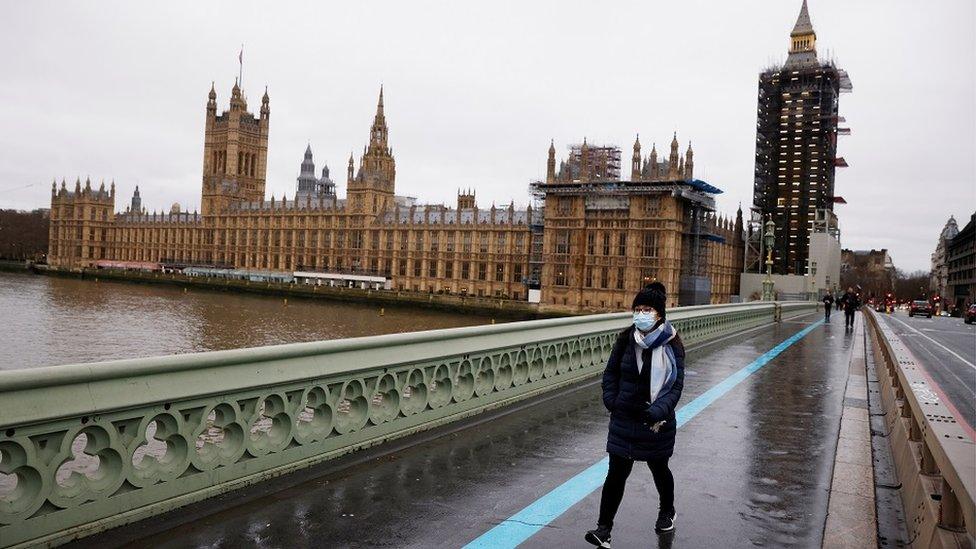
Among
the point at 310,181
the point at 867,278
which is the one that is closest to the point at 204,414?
the point at 310,181

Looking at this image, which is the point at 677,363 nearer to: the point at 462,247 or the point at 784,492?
the point at 784,492

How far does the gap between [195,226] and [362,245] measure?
4476 cm

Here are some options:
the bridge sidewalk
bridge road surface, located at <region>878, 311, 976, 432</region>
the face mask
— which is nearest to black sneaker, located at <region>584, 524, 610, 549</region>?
the face mask

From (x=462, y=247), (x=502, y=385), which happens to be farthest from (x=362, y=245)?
(x=502, y=385)

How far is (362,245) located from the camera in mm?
104812

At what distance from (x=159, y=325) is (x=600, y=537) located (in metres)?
49.2

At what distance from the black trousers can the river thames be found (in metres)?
18.3

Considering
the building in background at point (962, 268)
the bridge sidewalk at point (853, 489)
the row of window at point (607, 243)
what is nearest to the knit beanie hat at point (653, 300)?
the bridge sidewalk at point (853, 489)

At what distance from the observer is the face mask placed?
507 centimetres

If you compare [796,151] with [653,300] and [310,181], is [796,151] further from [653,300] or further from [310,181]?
[310,181]

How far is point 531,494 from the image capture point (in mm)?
5859

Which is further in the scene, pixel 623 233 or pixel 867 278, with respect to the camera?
pixel 867 278

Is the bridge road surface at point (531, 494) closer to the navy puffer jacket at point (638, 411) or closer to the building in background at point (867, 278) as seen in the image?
the navy puffer jacket at point (638, 411)

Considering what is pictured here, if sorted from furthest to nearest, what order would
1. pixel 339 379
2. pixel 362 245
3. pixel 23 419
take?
pixel 362 245 < pixel 339 379 < pixel 23 419
